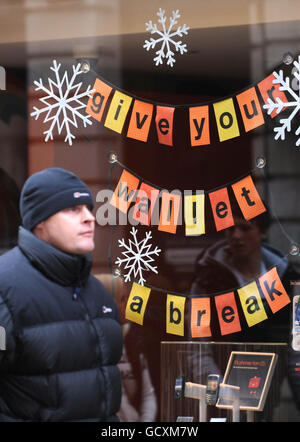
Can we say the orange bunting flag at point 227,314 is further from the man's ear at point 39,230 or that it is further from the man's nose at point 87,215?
the man's ear at point 39,230

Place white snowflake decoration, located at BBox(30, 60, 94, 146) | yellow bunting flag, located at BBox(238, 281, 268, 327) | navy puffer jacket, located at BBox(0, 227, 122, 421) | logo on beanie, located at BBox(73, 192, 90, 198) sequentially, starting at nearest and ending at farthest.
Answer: navy puffer jacket, located at BBox(0, 227, 122, 421) → yellow bunting flag, located at BBox(238, 281, 268, 327) → logo on beanie, located at BBox(73, 192, 90, 198) → white snowflake decoration, located at BBox(30, 60, 94, 146)

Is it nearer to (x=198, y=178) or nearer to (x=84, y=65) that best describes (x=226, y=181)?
(x=198, y=178)

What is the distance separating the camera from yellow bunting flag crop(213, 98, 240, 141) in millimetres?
3719

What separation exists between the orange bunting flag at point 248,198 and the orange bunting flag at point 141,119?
21.0 inches

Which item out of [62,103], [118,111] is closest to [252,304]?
[118,111]

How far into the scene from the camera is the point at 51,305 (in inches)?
142

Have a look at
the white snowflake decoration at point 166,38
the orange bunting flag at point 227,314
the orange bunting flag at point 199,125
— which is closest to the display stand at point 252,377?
the orange bunting flag at point 227,314

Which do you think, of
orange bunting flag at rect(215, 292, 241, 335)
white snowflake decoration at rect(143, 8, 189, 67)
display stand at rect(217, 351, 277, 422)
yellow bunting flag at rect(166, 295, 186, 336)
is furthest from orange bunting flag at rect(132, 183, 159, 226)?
display stand at rect(217, 351, 277, 422)

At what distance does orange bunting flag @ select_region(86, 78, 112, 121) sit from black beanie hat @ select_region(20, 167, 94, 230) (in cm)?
34

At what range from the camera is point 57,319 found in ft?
11.9

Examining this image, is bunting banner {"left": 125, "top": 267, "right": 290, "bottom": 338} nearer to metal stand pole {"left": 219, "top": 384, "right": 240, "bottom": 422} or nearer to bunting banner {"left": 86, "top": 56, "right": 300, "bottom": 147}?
metal stand pole {"left": 219, "top": 384, "right": 240, "bottom": 422}

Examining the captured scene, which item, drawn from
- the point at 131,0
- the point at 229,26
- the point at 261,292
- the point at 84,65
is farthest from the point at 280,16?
the point at 261,292

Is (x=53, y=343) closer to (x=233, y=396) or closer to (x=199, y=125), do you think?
(x=233, y=396)

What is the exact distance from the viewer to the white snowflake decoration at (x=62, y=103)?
12.8 ft
